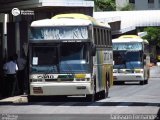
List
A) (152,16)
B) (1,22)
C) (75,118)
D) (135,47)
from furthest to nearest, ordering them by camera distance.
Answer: (152,16) → (135,47) → (1,22) → (75,118)

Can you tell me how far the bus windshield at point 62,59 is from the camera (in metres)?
22.8

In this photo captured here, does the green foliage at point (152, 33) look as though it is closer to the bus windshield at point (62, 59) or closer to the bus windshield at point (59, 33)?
the bus windshield at point (59, 33)

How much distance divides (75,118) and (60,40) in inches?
274

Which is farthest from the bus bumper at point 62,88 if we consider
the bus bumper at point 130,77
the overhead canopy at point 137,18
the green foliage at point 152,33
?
the green foliage at point 152,33

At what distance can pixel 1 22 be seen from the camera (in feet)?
97.7

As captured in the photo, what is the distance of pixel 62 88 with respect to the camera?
22703 mm

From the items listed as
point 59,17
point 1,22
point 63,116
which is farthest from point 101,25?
point 63,116

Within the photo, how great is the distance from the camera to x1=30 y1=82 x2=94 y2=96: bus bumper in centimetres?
2264

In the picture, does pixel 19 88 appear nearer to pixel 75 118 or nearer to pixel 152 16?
pixel 75 118

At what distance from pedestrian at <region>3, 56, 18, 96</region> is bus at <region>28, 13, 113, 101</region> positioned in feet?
11.5

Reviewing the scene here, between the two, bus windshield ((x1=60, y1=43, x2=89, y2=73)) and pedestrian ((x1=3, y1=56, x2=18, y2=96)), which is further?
pedestrian ((x1=3, y1=56, x2=18, y2=96))

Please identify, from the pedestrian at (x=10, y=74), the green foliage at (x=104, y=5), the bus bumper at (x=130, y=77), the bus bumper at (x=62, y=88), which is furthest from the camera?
the green foliage at (x=104, y=5)

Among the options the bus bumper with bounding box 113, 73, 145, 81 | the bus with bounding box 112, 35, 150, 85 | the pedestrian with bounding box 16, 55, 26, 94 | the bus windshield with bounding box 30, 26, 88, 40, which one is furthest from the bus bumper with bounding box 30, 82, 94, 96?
the bus bumper with bounding box 113, 73, 145, 81

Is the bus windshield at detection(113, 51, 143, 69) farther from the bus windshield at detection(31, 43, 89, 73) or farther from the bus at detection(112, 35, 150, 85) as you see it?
the bus windshield at detection(31, 43, 89, 73)
